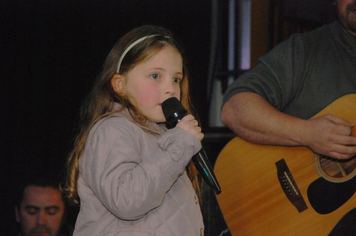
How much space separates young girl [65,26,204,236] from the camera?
1181 mm

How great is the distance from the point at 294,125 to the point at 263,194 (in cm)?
32

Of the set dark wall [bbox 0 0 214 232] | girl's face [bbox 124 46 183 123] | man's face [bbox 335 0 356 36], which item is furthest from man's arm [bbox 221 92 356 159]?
dark wall [bbox 0 0 214 232]

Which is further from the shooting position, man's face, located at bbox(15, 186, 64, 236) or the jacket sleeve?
man's face, located at bbox(15, 186, 64, 236)

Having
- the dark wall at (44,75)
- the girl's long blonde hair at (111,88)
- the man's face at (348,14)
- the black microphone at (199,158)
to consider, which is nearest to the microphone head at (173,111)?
the black microphone at (199,158)

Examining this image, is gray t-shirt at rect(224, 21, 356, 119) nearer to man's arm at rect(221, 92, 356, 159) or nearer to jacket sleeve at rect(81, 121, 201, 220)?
man's arm at rect(221, 92, 356, 159)

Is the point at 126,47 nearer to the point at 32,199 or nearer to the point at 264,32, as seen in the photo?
the point at 32,199

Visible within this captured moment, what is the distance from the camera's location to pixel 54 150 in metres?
2.64

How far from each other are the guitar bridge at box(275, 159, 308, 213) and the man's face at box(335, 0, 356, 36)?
69cm

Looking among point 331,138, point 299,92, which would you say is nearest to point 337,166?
point 331,138

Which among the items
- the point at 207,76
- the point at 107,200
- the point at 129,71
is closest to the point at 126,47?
the point at 129,71

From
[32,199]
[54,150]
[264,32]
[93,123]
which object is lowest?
[32,199]

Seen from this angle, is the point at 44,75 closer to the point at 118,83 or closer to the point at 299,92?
the point at 118,83

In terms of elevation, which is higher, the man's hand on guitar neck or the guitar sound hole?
the man's hand on guitar neck

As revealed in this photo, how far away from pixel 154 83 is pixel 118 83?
167 millimetres
